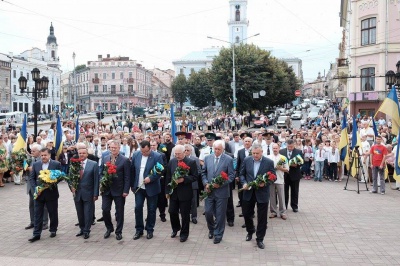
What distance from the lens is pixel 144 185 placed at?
331 inches

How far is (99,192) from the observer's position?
337 inches

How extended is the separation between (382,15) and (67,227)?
33377mm

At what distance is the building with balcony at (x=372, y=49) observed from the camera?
115 feet

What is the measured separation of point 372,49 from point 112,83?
247ft

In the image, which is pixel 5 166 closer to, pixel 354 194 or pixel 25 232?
pixel 25 232

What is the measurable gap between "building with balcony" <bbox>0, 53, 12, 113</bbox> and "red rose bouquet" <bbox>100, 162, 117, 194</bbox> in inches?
2792

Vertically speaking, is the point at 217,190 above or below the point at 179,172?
below

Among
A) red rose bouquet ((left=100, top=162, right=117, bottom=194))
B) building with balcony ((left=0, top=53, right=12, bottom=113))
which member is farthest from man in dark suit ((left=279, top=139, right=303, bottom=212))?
building with balcony ((left=0, top=53, right=12, bottom=113))

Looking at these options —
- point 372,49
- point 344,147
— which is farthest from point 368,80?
point 344,147

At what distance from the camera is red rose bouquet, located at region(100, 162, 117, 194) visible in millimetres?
8086

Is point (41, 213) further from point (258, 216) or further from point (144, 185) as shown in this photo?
point (258, 216)

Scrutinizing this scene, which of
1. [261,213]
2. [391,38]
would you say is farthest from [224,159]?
[391,38]

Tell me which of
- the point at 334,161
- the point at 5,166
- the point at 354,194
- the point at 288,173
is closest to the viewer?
the point at 288,173

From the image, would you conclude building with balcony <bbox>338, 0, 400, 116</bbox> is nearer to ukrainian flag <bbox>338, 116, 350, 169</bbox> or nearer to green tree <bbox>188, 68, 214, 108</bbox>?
ukrainian flag <bbox>338, 116, 350, 169</bbox>
